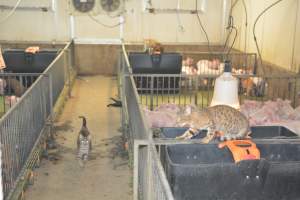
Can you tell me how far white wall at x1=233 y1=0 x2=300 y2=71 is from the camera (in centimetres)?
593

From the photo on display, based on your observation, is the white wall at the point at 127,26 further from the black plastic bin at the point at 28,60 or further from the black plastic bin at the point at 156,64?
the black plastic bin at the point at 156,64

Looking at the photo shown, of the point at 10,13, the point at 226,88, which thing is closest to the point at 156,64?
the point at 10,13

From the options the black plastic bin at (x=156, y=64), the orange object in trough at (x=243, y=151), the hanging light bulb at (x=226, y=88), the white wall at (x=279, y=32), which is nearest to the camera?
the orange object in trough at (x=243, y=151)

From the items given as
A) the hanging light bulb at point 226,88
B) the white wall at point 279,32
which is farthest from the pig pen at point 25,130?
the white wall at point 279,32

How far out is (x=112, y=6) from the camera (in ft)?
31.4

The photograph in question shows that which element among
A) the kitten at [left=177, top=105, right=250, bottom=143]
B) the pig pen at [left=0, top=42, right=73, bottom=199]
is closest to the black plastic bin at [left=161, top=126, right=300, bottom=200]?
the kitten at [left=177, top=105, right=250, bottom=143]

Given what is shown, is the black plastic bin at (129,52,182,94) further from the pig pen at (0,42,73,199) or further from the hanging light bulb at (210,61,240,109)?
the hanging light bulb at (210,61,240,109)

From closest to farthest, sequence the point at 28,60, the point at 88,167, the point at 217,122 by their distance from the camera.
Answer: the point at 217,122
the point at 88,167
the point at 28,60

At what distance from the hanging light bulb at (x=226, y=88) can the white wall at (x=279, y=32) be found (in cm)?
354

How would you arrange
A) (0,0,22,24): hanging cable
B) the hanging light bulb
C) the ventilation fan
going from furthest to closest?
the ventilation fan < (0,0,22,24): hanging cable < the hanging light bulb

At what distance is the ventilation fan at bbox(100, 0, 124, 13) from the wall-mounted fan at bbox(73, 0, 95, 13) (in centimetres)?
23

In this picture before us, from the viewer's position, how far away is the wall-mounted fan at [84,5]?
9.50 meters

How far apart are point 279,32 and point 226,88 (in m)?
4.37

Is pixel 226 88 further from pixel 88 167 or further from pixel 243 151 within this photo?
pixel 88 167
